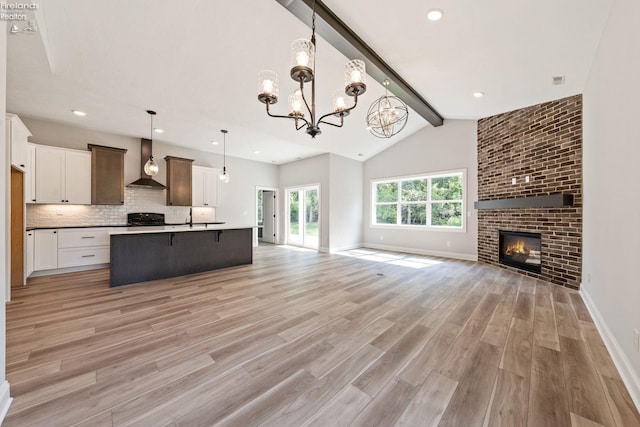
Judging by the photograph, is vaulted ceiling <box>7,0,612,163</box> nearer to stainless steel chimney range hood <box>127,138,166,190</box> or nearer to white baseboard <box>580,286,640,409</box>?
stainless steel chimney range hood <box>127,138,166,190</box>

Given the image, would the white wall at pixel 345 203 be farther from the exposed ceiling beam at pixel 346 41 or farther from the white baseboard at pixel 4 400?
the white baseboard at pixel 4 400

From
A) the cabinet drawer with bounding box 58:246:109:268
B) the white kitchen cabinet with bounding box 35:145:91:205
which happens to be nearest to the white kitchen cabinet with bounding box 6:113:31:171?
the white kitchen cabinet with bounding box 35:145:91:205

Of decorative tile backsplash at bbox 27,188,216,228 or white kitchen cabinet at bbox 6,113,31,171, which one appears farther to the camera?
decorative tile backsplash at bbox 27,188,216,228

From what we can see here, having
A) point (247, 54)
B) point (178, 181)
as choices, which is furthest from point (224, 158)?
point (247, 54)

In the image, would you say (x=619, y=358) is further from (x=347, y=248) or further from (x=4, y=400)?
→ (x=347, y=248)

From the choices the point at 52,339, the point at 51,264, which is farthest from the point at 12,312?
the point at 51,264

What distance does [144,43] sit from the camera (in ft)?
9.51

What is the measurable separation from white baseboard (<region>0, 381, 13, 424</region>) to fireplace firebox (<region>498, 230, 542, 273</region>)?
6205 mm

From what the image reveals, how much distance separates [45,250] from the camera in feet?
14.4

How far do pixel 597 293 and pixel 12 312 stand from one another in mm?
6446

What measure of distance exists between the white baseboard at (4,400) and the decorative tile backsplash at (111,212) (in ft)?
16.0

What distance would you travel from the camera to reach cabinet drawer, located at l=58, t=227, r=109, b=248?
4567 mm

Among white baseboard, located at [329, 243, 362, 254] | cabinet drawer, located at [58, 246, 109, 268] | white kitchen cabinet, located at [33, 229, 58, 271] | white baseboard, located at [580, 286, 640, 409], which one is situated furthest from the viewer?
white baseboard, located at [329, 243, 362, 254]

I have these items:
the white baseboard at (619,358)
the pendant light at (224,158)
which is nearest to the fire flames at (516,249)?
the white baseboard at (619,358)
